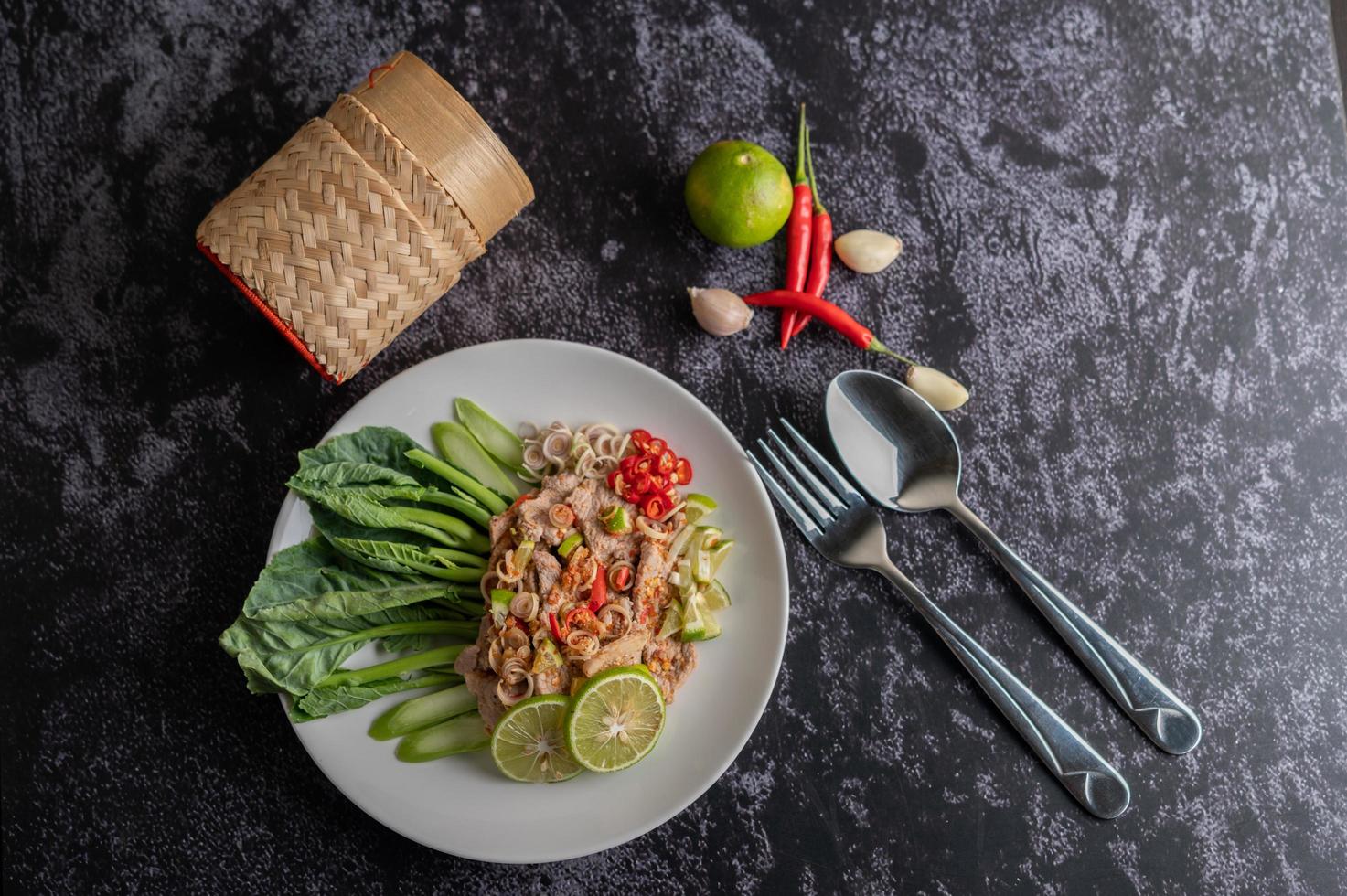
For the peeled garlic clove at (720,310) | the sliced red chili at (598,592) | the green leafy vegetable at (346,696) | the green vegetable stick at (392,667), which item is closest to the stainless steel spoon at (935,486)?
the peeled garlic clove at (720,310)

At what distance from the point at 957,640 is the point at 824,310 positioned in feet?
3.09

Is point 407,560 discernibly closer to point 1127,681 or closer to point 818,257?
point 818,257

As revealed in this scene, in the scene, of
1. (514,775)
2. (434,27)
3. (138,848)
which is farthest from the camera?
(434,27)

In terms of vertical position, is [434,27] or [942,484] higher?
[434,27]

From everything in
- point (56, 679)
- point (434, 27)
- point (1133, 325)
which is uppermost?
point (434, 27)

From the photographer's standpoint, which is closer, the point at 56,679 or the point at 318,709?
the point at 318,709

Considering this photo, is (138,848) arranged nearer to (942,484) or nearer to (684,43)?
(942,484)

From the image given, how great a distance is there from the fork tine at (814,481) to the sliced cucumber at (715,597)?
→ 38 cm

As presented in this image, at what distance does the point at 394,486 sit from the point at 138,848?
3.88ft

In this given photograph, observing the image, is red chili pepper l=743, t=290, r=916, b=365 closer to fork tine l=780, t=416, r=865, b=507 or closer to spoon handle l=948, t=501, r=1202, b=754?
fork tine l=780, t=416, r=865, b=507

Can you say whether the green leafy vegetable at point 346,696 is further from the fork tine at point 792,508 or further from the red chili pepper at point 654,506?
the fork tine at point 792,508

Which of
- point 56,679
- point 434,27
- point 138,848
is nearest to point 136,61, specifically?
point 434,27

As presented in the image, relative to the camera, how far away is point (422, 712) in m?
2.28

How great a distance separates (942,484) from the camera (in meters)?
2.46
